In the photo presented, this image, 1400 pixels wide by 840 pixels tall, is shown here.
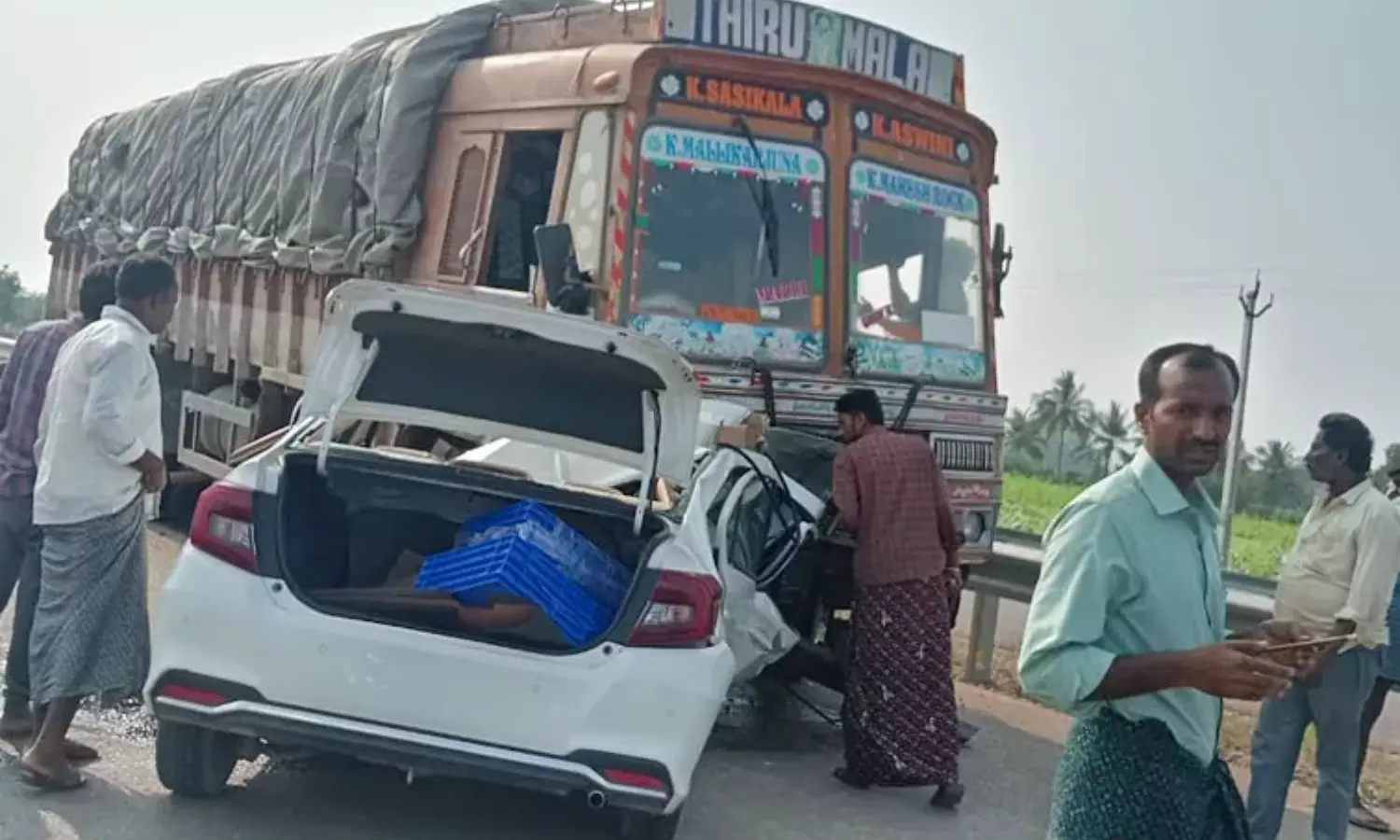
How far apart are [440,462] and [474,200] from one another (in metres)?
3.29

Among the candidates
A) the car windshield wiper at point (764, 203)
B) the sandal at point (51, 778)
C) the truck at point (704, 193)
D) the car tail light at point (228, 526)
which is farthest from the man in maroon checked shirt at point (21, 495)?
the car windshield wiper at point (764, 203)

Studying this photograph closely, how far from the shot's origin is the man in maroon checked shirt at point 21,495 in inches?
224

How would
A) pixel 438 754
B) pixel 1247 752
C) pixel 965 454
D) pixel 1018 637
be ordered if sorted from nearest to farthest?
pixel 438 754 → pixel 965 454 → pixel 1247 752 → pixel 1018 637

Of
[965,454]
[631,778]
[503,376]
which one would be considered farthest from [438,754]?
[965,454]

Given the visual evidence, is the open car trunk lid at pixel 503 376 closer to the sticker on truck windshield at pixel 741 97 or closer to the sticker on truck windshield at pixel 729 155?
the sticker on truck windshield at pixel 729 155

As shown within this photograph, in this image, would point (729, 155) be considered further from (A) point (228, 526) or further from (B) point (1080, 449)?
(B) point (1080, 449)

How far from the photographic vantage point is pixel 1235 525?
141ft

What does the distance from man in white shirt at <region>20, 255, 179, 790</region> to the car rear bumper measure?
2.93 ft

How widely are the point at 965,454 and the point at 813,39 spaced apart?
6.91 ft

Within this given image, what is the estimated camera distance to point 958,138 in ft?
27.6

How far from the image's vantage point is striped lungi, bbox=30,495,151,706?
5.28 m

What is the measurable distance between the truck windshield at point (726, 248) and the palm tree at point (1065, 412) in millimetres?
64749

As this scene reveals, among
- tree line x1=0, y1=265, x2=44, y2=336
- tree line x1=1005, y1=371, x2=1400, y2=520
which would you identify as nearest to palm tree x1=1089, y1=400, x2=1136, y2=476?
tree line x1=1005, y1=371, x2=1400, y2=520

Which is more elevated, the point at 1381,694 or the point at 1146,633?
the point at 1146,633
